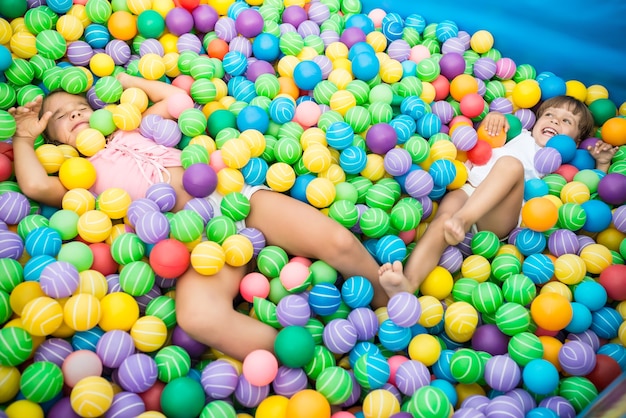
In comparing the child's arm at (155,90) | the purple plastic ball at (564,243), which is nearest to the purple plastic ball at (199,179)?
the child's arm at (155,90)

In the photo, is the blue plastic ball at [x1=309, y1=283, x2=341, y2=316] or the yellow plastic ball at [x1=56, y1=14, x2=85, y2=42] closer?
the blue plastic ball at [x1=309, y1=283, x2=341, y2=316]

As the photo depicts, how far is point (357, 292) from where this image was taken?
1516 millimetres

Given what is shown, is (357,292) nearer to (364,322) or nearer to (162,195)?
(364,322)

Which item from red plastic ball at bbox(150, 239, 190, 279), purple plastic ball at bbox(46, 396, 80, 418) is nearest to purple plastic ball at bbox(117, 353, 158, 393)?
purple plastic ball at bbox(46, 396, 80, 418)

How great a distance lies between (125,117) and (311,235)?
0.69 m

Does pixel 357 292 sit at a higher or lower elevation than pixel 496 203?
lower

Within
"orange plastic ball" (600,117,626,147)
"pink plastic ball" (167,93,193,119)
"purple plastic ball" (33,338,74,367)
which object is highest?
"orange plastic ball" (600,117,626,147)

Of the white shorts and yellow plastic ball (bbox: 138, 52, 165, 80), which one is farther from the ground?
yellow plastic ball (bbox: 138, 52, 165, 80)

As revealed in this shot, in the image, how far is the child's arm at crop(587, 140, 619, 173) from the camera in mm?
1948

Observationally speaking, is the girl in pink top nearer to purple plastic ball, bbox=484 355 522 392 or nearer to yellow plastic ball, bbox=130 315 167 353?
yellow plastic ball, bbox=130 315 167 353

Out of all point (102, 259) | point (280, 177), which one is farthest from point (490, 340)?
point (102, 259)

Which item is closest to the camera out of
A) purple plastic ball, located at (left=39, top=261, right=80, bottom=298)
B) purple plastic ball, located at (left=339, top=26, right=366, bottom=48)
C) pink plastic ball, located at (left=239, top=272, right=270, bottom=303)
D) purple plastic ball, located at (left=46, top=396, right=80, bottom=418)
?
purple plastic ball, located at (left=46, top=396, right=80, bottom=418)

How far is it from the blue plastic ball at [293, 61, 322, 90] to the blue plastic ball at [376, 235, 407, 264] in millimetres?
666

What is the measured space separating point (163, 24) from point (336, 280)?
1.19 m
